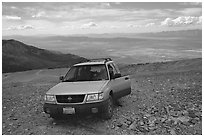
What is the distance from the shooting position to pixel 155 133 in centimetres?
605

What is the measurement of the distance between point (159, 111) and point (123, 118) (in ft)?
4.48

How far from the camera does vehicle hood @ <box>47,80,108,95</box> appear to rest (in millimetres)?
6227

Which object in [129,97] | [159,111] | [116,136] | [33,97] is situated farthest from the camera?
[33,97]

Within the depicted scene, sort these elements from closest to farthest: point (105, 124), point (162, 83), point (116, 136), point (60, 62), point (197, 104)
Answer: point (116, 136), point (105, 124), point (197, 104), point (162, 83), point (60, 62)

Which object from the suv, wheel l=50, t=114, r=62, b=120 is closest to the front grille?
the suv

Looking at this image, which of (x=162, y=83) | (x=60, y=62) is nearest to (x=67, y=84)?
(x=162, y=83)

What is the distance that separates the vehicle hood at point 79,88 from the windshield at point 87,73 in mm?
384

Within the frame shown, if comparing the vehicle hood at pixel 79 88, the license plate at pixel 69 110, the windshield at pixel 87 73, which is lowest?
the license plate at pixel 69 110

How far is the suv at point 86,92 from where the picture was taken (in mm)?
6098

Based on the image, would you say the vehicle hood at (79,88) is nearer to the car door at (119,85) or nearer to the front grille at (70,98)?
the front grille at (70,98)

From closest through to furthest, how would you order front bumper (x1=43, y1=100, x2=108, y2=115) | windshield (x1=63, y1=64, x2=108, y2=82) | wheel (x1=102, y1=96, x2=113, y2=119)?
front bumper (x1=43, y1=100, x2=108, y2=115)
wheel (x1=102, y1=96, x2=113, y2=119)
windshield (x1=63, y1=64, x2=108, y2=82)

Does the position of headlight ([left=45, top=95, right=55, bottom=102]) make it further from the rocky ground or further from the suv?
the rocky ground

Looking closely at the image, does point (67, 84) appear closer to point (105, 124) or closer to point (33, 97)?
point (105, 124)

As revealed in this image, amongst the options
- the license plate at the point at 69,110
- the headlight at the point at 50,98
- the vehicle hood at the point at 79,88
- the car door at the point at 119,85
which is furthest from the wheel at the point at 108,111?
the headlight at the point at 50,98
